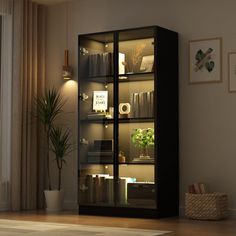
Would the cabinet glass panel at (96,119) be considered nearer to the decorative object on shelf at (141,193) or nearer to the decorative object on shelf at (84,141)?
the decorative object on shelf at (84,141)

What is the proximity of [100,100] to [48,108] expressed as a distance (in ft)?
3.08

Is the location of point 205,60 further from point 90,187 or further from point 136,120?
point 90,187

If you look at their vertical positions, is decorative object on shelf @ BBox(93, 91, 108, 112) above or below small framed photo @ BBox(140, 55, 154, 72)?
below

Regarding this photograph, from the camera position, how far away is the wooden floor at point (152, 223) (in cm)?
592

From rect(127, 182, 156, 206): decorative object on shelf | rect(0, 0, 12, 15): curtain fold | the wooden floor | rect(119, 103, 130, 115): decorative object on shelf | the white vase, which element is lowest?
the wooden floor

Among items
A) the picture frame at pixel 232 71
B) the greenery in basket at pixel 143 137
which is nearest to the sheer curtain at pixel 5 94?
the greenery in basket at pixel 143 137

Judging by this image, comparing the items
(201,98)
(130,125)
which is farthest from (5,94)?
(201,98)

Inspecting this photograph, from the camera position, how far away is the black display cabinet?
23.5 feet

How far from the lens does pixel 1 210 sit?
26.4ft

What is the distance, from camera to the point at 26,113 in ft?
27.3

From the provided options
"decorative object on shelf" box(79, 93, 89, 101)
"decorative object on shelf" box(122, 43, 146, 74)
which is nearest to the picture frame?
"decorative object on shelf" box(122, 43, 146, 74)

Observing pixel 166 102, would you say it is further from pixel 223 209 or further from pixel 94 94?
pixel 223 209

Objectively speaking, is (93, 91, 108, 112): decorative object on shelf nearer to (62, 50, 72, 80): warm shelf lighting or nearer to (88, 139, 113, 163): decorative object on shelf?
(88, 139, 113, 163): decorative object on shelf

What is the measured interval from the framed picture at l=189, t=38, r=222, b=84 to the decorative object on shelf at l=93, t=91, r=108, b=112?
3.41 feet
